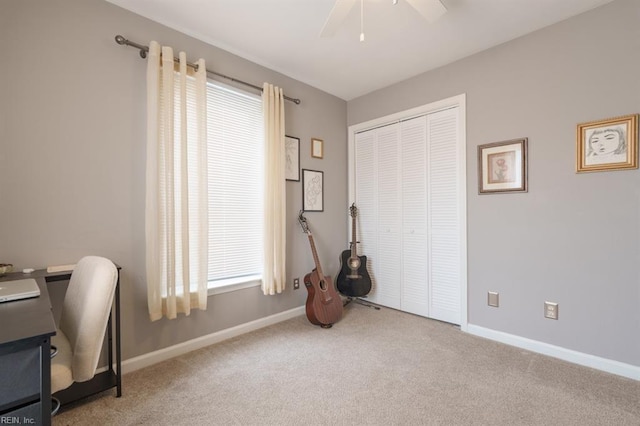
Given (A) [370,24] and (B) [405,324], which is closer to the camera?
(A) [370,24]

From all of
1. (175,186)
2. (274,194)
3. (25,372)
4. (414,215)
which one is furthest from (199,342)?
(414,215)

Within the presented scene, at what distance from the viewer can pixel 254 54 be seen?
2746 millimetres

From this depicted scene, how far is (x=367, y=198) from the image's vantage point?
3.63m

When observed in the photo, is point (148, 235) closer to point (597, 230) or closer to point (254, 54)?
point (254, 54)

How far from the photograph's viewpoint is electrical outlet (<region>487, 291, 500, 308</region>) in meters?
2.60

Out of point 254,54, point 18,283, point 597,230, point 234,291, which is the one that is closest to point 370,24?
point 254,54

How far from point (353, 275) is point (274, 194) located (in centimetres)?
132

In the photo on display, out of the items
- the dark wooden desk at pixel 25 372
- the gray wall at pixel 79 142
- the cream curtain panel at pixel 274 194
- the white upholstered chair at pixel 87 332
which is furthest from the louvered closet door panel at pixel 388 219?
the dark wooden desk at pixel 25 372

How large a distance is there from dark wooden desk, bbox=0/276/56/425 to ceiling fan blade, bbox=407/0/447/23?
7.15ft

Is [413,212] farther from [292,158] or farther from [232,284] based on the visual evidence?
[232,284]

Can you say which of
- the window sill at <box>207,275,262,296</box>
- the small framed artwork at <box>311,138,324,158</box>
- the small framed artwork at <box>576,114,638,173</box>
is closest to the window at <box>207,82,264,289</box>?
the window sill at <box>207,275,262,296</box>

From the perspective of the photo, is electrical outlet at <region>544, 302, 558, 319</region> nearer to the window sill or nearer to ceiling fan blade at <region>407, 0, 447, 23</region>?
ceiling fan blade at <region>407, 0, 447, 23</region>

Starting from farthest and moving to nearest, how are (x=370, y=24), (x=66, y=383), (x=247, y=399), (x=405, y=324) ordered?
(x=405, y=324) → (x=370, y=24) → (x=247, y=399) → (x=66, y=383)

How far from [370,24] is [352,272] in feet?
7.85
